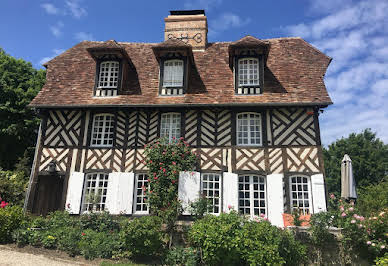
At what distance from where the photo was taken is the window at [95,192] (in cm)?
976

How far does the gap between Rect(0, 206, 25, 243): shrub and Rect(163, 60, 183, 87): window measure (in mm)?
6188

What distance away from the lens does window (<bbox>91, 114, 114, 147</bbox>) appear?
10602 mm

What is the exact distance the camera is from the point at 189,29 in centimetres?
1293

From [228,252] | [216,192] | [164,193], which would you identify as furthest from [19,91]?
[228,252]

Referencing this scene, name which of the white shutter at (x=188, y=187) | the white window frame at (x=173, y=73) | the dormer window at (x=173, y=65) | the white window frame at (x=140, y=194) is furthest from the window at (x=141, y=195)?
the white window frame at (x=173, y=73)

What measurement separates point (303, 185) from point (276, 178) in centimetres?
98

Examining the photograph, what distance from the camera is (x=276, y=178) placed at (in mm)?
9211

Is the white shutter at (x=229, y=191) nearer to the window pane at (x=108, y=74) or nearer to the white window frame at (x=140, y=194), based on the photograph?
the white window frame at (x=140, y=194)

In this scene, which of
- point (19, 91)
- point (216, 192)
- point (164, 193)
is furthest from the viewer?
point (19, 91)

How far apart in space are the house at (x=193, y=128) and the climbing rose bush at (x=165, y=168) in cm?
39

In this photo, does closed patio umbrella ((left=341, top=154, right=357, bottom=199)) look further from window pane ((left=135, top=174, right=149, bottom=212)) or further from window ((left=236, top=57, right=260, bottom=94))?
window pane ((left=135, top=174, right=149, bottom=212))

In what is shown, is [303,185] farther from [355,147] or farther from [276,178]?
[355,147]

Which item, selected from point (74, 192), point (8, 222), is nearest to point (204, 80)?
point (74, 192)

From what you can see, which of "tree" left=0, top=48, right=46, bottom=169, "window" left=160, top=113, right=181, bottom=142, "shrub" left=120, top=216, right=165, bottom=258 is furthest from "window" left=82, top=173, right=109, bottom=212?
"tree" left=0, top=48, right=46, bottom=169
